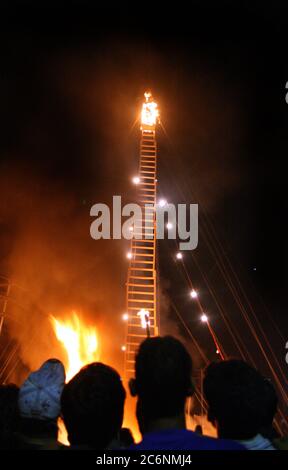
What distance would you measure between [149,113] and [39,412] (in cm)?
1201

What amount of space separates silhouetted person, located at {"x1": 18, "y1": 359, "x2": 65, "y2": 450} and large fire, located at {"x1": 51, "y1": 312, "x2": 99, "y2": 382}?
10538 mm

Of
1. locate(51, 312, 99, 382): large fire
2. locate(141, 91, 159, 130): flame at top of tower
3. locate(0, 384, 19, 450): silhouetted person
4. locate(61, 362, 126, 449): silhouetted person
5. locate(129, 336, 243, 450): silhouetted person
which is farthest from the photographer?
locate(141, 91, 159, 130): flame at top of tower

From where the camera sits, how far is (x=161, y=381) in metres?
1.96

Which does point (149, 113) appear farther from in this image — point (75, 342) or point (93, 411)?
point (93, 411)

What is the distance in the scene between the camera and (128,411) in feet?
36.2

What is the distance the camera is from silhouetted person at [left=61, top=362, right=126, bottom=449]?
202cm

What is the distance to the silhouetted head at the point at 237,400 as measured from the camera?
212cm

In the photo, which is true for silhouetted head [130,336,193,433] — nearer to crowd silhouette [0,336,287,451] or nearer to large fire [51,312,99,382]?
crowd silhouette [0,336,287,451]

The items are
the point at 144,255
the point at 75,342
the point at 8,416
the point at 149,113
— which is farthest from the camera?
the point at 75,342

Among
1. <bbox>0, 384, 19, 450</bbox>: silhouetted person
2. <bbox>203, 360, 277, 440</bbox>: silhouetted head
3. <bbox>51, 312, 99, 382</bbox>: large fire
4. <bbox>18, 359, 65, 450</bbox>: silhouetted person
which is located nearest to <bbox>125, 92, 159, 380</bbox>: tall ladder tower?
<bbox>51, 312, 99, 382</bbox>: large fire

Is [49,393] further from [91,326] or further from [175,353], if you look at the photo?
[91,326]

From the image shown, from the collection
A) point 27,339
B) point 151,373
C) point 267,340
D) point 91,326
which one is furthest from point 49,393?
point 267,340

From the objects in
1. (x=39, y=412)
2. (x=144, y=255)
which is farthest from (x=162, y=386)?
(x=144, y=255)

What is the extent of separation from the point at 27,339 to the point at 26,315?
0.99m
